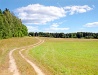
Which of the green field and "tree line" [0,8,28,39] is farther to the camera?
"tree line" [0,8,28,39]

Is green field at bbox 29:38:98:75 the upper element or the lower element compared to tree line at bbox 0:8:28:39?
lower

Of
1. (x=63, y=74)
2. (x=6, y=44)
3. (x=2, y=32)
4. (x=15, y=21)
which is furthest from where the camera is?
(x=15, y=21)

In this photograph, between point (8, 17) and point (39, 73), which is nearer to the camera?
point (39, 73)

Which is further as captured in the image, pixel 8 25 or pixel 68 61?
pixel 8 25

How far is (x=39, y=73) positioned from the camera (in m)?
23.0

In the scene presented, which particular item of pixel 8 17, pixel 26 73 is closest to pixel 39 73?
pixel 26 73

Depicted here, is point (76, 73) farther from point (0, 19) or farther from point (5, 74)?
point (0, 19)

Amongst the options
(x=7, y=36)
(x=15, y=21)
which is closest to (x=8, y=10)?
(x=15, y=21)

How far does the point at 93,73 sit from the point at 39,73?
218 inches

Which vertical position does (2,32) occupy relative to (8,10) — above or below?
below

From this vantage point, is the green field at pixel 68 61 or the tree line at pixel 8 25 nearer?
the green field at pixel 68 61

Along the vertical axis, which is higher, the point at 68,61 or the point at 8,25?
the point at 8,25

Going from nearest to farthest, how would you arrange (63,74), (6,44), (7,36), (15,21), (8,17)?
(63,74) < (6,44) < (7,36) < (8,17) < (15,21)

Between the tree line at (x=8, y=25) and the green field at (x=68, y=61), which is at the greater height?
the tree line at (x=8, y=25)
